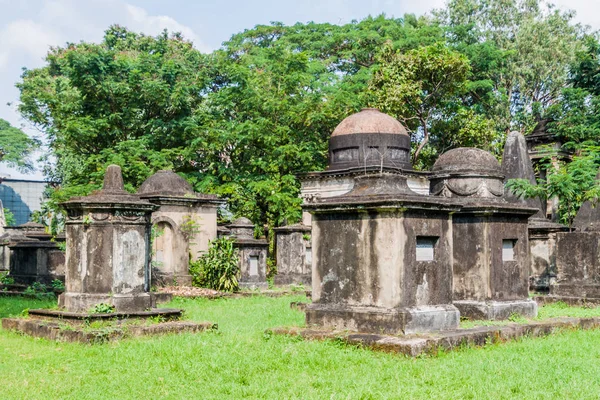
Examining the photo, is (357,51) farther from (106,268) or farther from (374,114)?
(106,268)

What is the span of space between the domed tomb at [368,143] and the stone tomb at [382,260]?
11.3m

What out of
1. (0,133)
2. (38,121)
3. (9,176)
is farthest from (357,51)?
(9,176)

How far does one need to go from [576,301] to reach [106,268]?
815 cm

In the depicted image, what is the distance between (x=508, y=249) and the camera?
34.3 ft

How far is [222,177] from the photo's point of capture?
24.7 m

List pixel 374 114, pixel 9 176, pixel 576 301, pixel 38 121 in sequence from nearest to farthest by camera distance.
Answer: pixel 576 301 → pixel 374 114 → pixel 38 121 → pixel 9 176

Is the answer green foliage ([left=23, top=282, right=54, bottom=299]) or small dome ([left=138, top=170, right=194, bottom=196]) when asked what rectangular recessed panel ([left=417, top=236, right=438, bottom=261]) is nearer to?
green foliage ([left=23, top=282, right=54, bottom=299])

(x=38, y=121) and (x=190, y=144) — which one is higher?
(x=38, y=121)

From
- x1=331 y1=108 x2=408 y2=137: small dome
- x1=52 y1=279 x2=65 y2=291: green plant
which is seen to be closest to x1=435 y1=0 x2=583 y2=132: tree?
x1=331 y1=108 x2=408 y2=137: small dome

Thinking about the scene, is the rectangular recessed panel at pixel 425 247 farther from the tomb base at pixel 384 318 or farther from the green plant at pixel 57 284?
the green plant at pixel 57 284

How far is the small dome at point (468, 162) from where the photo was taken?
36.8ft

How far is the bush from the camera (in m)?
17.7

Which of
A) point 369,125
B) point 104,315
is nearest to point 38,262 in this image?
point 104,315

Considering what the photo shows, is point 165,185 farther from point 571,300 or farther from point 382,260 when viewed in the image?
point 382,260
